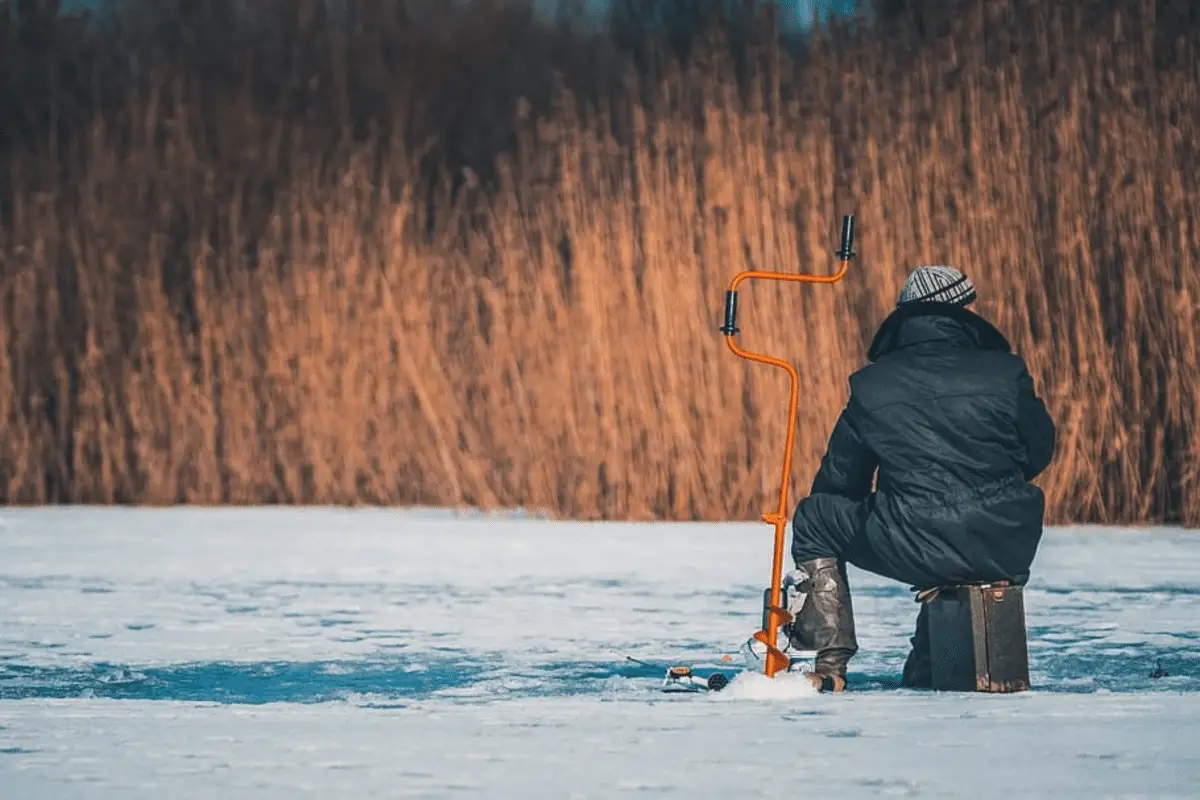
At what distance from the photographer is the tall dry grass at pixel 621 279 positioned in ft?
26.2

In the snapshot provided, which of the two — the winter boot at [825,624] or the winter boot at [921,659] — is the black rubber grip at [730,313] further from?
the winter boot at [921,659]

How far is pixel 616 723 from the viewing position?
3.84m

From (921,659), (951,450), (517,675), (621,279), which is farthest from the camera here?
(621,279)

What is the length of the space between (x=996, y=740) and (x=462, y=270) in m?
6.02

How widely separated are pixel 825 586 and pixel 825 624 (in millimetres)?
78

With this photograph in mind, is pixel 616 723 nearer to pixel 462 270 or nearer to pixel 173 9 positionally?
pixel 462 270

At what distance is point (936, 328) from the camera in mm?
4293

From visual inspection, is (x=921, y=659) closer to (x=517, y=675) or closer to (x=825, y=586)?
(x=825, y=586)

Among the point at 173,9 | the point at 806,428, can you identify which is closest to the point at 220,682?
the point at 806,428

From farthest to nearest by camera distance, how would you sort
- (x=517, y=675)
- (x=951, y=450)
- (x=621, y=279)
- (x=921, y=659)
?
(x=621, y=279) → (x=517, y=675) → (x=921, y=659) → (x=951, y=450)

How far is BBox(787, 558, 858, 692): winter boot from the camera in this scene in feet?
14.1

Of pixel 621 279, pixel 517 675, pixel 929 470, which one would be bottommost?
pixel 517 675

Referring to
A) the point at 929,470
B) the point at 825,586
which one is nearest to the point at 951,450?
the point at 929,470

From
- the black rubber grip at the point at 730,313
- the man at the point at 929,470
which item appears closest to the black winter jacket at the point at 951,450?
the man at the point at 929,470
